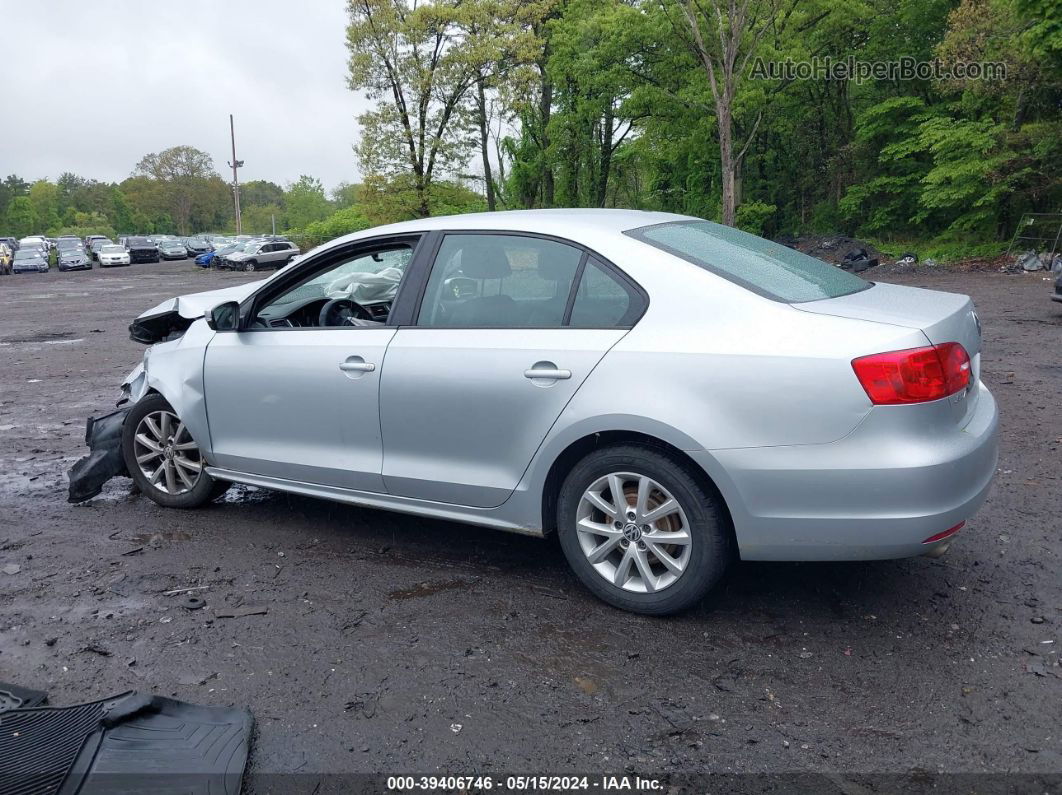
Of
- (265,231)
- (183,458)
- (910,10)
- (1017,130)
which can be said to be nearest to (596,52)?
(910,10)

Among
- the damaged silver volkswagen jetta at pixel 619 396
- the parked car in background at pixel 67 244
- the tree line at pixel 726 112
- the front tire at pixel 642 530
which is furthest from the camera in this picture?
the parked car in background at pixel 67 244

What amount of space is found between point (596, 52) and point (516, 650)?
32.7m

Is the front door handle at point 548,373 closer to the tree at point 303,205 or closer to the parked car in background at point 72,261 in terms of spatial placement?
the parked car in background at point 72,261

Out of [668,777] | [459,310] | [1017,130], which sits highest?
[1017,130]

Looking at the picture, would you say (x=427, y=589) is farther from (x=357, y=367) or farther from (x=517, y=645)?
(x=357, y=367)

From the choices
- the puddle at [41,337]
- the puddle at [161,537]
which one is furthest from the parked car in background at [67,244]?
the puddle at [161,537]

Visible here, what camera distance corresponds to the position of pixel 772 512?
3334 millimetres

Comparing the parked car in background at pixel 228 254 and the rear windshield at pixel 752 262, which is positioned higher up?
the rear windshield at pixel 752 262

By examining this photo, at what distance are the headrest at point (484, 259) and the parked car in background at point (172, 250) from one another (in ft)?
207

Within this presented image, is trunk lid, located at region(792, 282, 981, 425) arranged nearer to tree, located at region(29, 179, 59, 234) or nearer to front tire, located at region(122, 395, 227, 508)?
front tire, located at region(122, 395, 227, 508)

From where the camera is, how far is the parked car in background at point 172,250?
61.7m

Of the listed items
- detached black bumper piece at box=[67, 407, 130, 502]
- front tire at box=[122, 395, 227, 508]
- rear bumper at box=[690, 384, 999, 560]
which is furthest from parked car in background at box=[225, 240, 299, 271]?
rear bumper at box=[690, 384, 999, 560]

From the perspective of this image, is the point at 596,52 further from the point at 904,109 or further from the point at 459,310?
the point at 459,310

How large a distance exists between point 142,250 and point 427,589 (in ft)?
197
